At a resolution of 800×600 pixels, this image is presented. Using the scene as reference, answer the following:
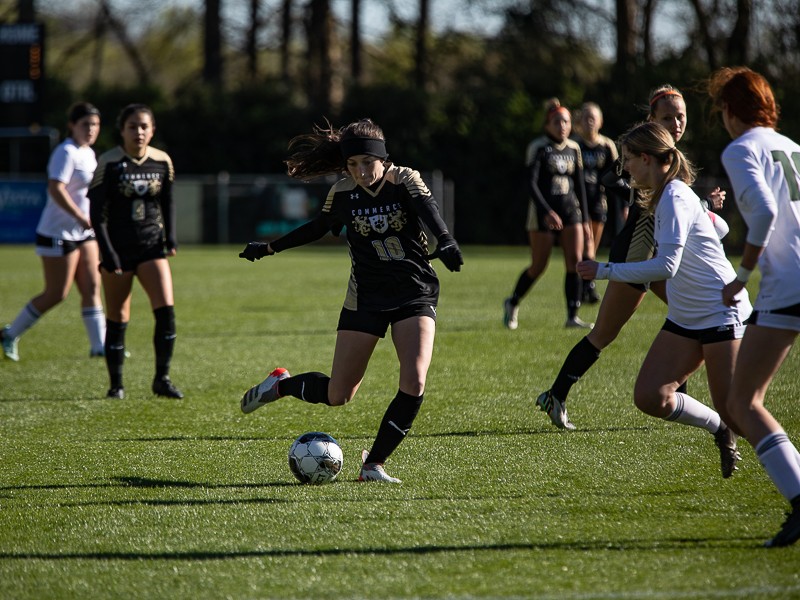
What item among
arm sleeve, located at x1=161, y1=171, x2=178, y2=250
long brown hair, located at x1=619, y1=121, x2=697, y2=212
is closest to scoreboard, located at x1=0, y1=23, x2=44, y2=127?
arm sleeve, located at x1=161, y1=171, x2=178, y2=250

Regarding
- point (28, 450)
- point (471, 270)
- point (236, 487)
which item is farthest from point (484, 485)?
point (471, 270)

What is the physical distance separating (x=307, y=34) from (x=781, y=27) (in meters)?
15.9

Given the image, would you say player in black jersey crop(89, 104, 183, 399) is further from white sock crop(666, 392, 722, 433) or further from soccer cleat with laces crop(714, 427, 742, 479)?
soccer cleat with laces crop(714, 427, 742, 479)

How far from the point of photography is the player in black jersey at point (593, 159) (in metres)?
11.8

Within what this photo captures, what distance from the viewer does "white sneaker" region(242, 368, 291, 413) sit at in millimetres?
6195

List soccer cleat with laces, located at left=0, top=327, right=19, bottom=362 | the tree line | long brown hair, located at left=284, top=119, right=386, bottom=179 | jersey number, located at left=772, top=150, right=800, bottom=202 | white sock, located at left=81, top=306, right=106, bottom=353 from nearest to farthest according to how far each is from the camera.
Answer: jersey number, located at left=772, top=150, right=800, bottom=202
long brown hair, located at left=284, top=119, right=386, bottom=179
white sock, located at left=81, top=306, right=106, bottom=353
soccer cleat with laces, located at left=0, top=327, right=19, bottom=362
the tree line

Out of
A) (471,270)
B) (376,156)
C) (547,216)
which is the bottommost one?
(471,270)

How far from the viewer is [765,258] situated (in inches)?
165

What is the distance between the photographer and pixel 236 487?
5461 mm

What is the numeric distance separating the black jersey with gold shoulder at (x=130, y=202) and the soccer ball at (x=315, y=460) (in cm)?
284

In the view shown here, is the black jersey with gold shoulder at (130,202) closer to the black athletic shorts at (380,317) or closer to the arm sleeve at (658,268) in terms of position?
the black athletic shorts at (380,317)

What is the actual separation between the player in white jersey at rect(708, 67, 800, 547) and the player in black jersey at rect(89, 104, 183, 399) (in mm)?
4792

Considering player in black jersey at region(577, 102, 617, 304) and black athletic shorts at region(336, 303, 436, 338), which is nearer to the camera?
black athletic shorts at region(336, 303, 436, 338)

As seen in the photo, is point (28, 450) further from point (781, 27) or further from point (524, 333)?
point (781, 27)
